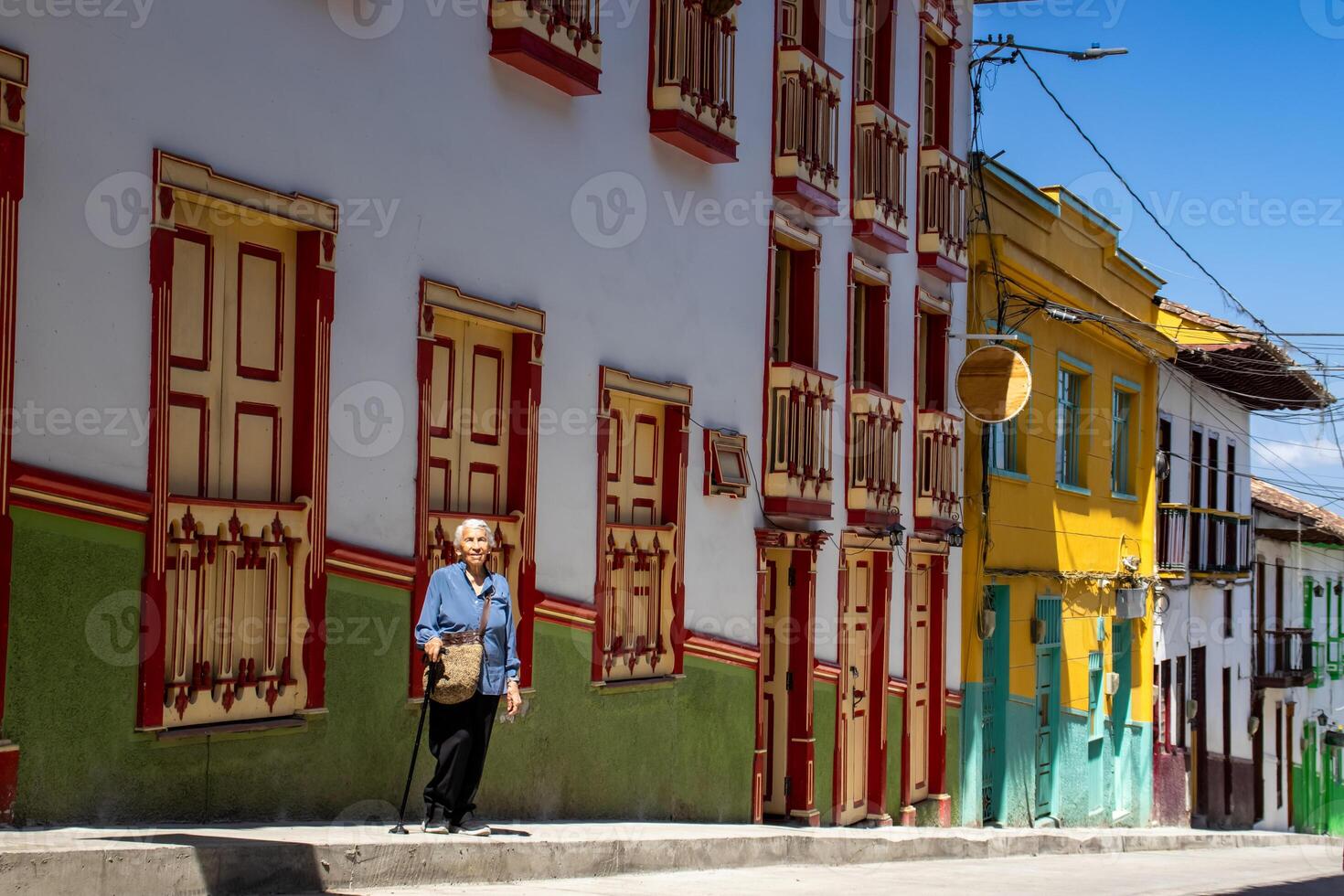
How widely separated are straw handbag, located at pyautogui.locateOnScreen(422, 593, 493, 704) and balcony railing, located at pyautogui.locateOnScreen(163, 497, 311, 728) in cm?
74

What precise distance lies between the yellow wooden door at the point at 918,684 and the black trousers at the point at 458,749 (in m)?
9.50

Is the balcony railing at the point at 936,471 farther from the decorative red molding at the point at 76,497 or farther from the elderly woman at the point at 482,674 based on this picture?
the decorative red molding at the point at 76,497

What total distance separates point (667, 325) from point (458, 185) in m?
2.93

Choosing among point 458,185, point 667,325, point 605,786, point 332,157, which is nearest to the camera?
point 332,157

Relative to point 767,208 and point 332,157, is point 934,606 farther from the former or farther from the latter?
point 332,157

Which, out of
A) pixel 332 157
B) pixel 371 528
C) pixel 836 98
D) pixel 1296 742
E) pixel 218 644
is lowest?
pixel 1296 742

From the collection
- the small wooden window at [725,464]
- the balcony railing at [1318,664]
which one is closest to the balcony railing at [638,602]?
the small wooden window at [725,464]

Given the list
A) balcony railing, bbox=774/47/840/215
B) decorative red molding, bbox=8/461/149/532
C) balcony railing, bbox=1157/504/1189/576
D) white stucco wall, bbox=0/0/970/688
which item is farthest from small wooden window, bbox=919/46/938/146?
decorative red molding, bbox=8/461/149/532

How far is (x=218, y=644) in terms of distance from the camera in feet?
26.4

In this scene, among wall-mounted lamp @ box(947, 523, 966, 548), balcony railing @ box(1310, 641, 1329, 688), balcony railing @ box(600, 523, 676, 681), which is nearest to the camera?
balcony railing @ box(600, 523, 676, 681)

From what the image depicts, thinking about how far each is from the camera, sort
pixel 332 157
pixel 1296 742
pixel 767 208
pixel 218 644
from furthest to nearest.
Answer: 1. pixel 1296 742
2. pixel 767 208
3. pixel 332 157
4. pixel 218 644

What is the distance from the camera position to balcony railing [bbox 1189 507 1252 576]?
90.3 ft

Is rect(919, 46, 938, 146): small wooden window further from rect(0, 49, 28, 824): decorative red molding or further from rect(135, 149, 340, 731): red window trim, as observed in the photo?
rect(0, 49, 28, 824): decorative red molding

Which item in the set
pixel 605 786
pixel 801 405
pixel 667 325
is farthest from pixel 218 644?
pixel 801 405
